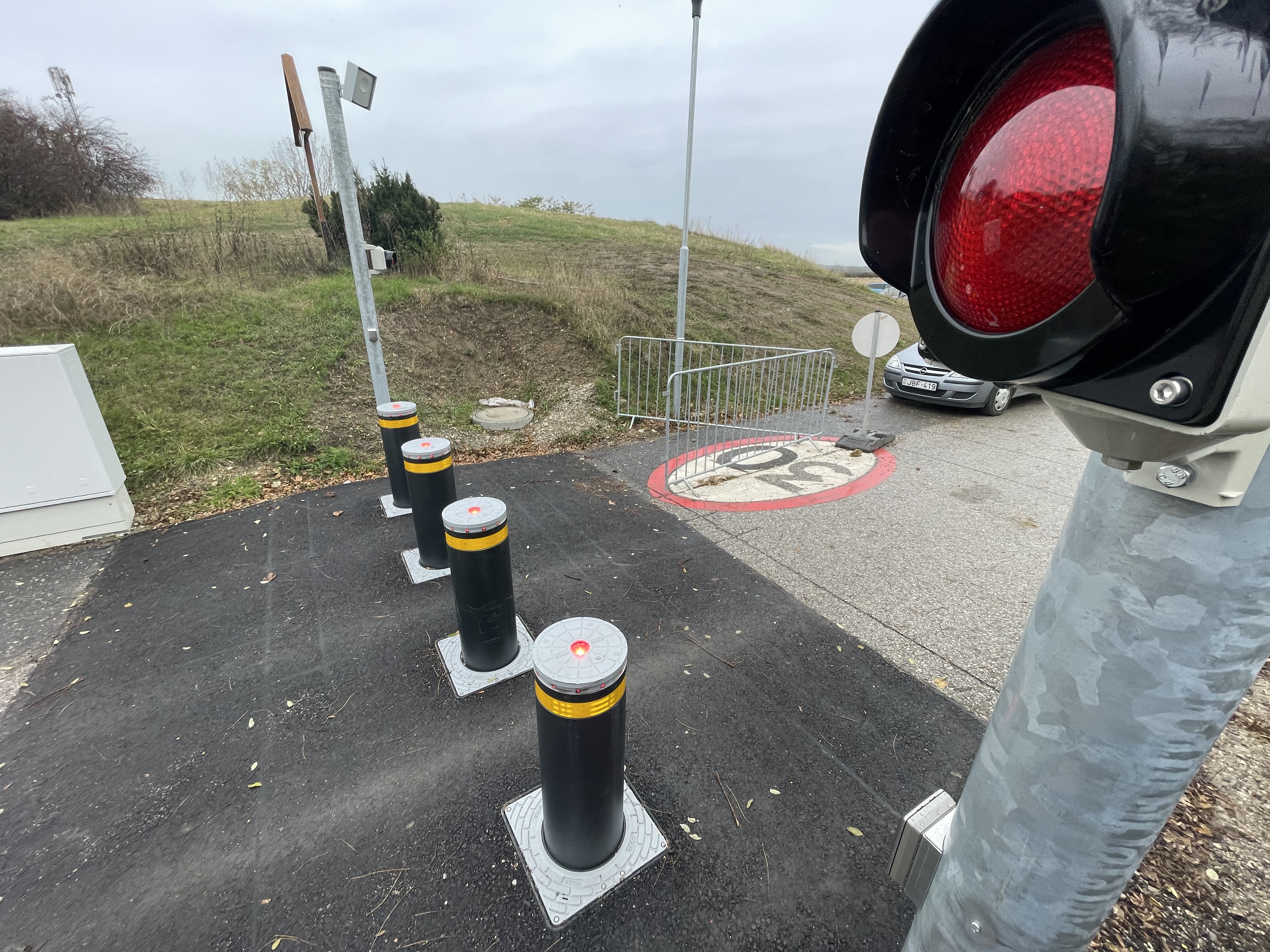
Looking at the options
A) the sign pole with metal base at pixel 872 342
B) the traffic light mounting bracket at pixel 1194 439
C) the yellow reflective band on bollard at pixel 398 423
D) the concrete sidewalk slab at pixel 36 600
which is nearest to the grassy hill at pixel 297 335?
the concrete sidewalk slab at pixel 36 600

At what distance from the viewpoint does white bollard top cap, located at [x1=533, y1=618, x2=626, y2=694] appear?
193 centimetres

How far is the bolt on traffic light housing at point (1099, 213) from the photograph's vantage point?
0.40 m

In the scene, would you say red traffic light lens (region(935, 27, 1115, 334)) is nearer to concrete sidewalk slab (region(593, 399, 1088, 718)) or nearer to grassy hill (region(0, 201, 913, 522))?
concrete sidewalk slab (region(593, 399, 1088, 718))

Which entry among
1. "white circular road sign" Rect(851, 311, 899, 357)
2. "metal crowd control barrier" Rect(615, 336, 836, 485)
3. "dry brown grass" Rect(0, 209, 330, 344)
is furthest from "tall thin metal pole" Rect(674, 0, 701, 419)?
"dry brown grass" Rect(0, 209, 330, 344)

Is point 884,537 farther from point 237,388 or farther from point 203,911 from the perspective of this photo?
point 237,388

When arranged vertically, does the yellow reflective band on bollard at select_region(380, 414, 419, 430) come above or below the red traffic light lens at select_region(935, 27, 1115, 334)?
Answer: below

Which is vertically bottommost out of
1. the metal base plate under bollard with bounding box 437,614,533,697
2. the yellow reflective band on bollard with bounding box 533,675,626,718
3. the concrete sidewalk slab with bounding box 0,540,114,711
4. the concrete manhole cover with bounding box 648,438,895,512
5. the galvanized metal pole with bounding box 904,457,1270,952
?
the concrete manhole cover with bounding box 648,438,895,512

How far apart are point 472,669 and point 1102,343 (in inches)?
134

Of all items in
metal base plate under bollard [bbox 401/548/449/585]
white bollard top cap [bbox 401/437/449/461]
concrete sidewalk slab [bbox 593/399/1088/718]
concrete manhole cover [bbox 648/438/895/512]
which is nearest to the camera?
concrete sidewalk slab [bbox 593/399/1088/718]

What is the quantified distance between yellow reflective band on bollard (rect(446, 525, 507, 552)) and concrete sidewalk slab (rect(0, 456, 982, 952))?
88cm

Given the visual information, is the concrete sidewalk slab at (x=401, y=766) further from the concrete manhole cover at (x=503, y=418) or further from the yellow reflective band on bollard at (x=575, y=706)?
the concrete manhole cover at (x=503, y=418)

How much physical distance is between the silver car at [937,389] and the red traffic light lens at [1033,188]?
8857 millimetres

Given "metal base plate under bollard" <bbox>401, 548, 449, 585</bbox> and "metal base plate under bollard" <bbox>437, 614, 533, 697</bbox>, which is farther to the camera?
"metal base plate under bollard" <bbox>401, 548, 449, 585</bbox>

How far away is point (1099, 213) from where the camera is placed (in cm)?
43
